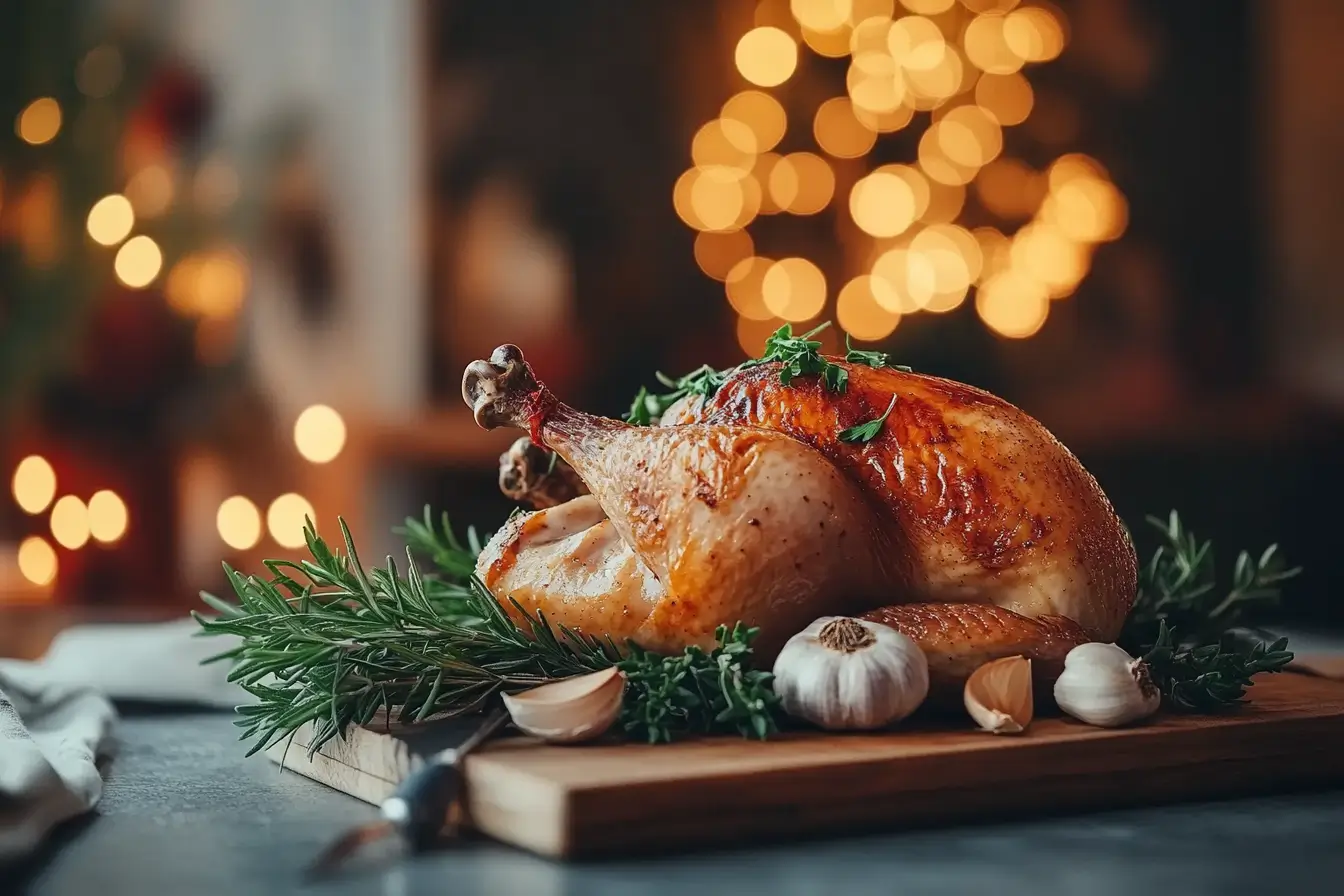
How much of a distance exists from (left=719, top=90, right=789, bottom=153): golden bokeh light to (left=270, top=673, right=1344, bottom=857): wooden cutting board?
392cm

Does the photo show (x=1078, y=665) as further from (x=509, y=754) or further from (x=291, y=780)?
(x=291, y=780)

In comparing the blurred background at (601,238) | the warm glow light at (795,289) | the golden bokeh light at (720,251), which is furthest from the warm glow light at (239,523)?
the warm glow light at (795,289)

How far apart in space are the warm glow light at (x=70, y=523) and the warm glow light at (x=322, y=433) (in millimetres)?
689

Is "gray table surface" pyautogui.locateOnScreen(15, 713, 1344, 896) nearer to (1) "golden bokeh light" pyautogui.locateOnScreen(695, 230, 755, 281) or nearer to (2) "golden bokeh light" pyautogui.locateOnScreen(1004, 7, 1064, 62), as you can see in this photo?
(1) "golden bokeh light" pyautogui.locateOnScreen(695, 230, 755, 281)

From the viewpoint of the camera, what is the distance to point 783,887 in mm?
1065

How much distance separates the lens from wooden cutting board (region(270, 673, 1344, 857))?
117 cm

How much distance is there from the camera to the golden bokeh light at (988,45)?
17.9 feet

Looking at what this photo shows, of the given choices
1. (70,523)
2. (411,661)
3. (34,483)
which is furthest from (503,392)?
(34,483)

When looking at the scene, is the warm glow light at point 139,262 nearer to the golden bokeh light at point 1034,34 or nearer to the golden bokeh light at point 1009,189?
the golden bokeh light at point 1009,189

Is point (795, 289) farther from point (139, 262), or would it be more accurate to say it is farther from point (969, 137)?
point (139, 262)

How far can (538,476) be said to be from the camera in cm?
187

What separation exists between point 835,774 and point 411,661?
46 centimetres

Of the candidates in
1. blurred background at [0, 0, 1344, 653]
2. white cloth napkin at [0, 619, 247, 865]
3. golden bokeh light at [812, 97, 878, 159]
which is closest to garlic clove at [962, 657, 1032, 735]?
white cloth napkin at [0, 619, 247, 865]

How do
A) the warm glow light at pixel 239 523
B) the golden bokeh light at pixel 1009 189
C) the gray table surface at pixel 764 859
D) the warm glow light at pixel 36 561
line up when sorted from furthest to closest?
the golden bokeh light at pixel 1009 189 < the warm glow light at pixel 239 523 < the warm glow light at pixel 36 561 < the gray table surface at pixel 764 859
